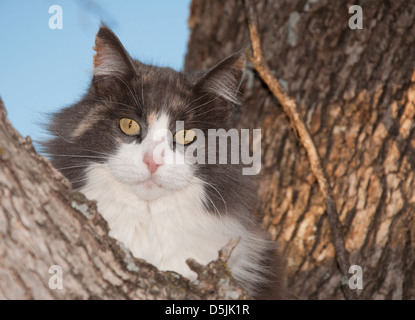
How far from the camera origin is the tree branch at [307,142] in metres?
2.65

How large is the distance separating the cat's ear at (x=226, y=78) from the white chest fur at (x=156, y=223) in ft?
1.56

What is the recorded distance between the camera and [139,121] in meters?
2.11

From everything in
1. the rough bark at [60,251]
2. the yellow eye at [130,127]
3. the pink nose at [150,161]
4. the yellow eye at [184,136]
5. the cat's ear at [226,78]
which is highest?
the cat's ear at [226,78]

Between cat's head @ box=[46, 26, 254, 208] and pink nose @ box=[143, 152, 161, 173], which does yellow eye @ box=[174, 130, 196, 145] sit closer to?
cat's head @ box=[46, 26, 254, 208]

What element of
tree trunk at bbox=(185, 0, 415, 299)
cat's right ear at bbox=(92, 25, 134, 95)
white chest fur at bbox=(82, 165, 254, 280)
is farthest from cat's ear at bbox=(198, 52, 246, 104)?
tree trunk at bbox=(185, 0, 415, 299)

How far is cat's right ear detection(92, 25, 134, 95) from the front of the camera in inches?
84.5

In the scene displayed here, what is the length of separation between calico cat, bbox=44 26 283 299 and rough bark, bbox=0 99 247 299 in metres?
0.45

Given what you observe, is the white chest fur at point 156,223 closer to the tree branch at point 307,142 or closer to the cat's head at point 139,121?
the cat's head at point 139,121

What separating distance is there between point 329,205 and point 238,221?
2.15 ft

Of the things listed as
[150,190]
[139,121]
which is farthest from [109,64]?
[150,190]

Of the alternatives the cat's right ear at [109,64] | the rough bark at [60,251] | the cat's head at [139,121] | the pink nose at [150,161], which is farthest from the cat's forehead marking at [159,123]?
the rough bark at [60,251]

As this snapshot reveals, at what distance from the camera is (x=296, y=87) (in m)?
3.02
